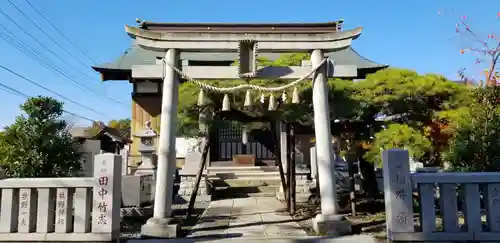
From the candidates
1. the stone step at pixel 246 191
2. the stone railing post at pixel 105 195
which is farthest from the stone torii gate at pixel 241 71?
the stone step at pixel 246 191

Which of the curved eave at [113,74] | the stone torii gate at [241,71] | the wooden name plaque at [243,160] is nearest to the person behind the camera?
the stone torii gate at [241,71]

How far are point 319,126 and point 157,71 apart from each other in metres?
3.25

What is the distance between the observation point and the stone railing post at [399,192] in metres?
5.63

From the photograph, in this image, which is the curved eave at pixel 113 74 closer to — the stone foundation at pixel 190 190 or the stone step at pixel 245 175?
the stone step at pixel 245 175

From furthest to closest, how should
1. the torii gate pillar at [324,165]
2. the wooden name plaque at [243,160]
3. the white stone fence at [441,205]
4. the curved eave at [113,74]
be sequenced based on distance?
the wooden name plaque at [243,160]
the curved eave at [113,74]
the torii gate pillar at [324,165]
the white stone fence at [441,205]

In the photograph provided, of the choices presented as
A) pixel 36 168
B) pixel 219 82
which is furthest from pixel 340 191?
pixel 36 168

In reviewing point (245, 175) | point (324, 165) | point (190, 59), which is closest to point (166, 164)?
point (324, 165)

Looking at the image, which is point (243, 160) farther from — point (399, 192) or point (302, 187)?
point (399, 192)

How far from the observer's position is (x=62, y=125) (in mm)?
7770

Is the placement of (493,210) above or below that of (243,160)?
below

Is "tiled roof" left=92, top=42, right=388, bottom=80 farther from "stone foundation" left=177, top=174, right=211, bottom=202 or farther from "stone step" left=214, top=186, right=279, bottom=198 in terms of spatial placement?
"stone step" left=214, top=186, right=279, bottom=198

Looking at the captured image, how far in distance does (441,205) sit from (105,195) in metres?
5.17

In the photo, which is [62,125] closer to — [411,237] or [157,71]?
[157,71]

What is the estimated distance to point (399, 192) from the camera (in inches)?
224
